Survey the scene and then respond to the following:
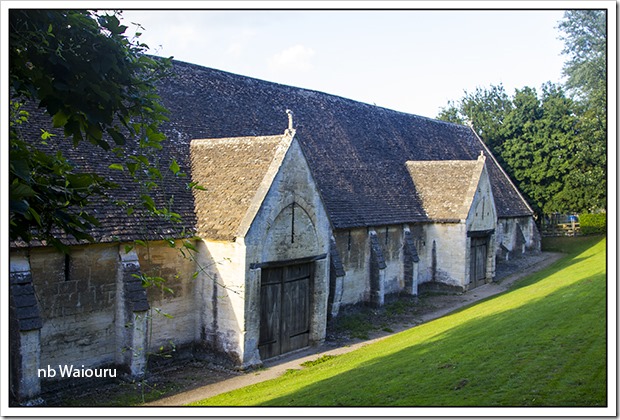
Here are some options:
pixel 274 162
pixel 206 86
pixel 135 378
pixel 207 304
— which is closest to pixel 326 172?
pixel 206 86

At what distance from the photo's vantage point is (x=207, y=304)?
56.3 ft

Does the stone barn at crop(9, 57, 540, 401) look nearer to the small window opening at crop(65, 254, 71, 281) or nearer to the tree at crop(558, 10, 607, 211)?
the small window opening at crop(65, 254, 71, 281)

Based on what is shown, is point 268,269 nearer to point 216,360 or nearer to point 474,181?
point 216,360

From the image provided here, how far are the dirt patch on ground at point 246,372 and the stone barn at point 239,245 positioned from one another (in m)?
0.47

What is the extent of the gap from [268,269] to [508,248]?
24971 millimetres

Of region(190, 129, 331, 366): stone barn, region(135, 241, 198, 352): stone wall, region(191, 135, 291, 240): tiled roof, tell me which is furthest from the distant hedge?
region(135, 241, 198, 352): stone wall

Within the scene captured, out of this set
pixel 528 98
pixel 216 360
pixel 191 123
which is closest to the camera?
pixel 216 360

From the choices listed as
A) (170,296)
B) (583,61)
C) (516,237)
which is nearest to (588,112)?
(583,61)

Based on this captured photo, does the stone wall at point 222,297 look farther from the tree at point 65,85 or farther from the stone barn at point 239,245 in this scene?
the tree at point 65,85

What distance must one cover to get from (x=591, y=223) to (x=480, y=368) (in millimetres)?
26298

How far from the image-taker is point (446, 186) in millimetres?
29984

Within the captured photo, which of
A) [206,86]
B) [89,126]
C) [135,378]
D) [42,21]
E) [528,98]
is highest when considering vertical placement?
[528,98]

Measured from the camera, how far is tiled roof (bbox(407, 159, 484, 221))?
95.1ft

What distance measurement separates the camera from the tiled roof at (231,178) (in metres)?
16.8
